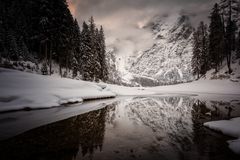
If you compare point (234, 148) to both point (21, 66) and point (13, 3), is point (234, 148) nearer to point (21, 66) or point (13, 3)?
point (21, 66)

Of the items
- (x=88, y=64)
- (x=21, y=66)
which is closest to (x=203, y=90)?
(x=88, y=64)

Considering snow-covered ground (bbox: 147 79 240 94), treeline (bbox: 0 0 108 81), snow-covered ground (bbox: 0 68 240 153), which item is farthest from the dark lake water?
snow-covered ground (bbox: 147 79 240 94)

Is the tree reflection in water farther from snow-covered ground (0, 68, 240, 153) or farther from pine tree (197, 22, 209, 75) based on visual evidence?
pine tree (197, 22, 209, 75)

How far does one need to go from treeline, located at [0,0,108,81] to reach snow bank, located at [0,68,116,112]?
1211 centimetres

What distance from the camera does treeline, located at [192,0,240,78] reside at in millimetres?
41312

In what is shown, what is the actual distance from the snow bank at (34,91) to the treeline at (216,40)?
3575cm

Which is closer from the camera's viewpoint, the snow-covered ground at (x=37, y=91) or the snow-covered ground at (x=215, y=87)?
the snow-covered ground at (x=37, y=91)

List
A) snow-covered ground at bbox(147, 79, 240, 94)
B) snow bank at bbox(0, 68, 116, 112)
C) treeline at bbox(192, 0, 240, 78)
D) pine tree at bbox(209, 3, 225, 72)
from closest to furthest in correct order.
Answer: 1. snow bank at bbox(0, 68, 116, 112)
2. snow-covered ground at bbox(147, 79, 240, 94)
3. treeline at bbox(192, 0, 240, 78)
4. pine tree at bbox(209, 3, 225, 72)

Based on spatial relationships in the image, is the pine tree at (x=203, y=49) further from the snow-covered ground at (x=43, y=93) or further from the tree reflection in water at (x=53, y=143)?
the tree reflection in water at (x=53, y=143)

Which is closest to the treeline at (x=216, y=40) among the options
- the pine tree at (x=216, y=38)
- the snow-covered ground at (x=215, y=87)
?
the pine tree at (x=216, y=38)

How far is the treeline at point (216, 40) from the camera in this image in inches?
1626

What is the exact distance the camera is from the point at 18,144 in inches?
252

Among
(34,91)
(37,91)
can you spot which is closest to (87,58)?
(37,91)

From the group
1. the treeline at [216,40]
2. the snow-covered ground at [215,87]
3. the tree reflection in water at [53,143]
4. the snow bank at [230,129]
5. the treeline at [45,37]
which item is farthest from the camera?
the treeline at [216,40]
